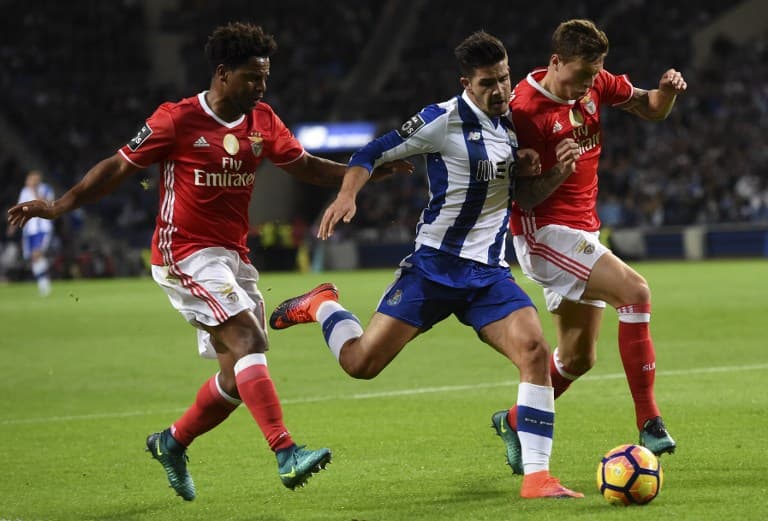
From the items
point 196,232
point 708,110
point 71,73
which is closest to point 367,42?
point 71,73

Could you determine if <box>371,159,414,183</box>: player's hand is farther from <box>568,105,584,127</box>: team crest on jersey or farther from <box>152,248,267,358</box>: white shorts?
<box>568,105,584,127</box>: team crest on jersey

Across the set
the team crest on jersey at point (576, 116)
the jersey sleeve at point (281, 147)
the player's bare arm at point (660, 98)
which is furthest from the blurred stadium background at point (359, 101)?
the jersey sleeve at point (281, 147)

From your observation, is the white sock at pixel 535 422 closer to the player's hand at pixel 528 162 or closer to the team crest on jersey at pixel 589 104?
the player's hand at pixel 528 162

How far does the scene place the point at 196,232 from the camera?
6.71 metres

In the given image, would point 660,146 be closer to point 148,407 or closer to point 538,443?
point 148,407

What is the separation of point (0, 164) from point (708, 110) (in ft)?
69.3

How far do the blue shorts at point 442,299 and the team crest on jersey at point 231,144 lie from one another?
1.07 m

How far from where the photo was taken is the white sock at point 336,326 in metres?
6.82

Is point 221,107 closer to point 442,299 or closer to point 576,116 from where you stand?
Answer: point 442,299

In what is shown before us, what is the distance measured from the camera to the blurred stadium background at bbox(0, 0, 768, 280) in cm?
3269

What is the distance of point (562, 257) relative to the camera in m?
7.18

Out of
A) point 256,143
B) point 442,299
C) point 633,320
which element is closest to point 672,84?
point 633,320

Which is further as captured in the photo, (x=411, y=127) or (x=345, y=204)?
(x=411, y=127)

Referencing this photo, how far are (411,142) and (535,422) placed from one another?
1.52m
